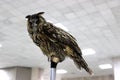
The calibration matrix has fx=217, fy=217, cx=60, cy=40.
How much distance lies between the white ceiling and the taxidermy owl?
4445mm

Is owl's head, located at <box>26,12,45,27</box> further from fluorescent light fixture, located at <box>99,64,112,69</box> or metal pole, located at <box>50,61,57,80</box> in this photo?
fluorescent light fixture, located at <box>99,64,112,69</box>

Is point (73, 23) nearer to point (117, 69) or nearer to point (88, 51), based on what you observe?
point (88, 51)

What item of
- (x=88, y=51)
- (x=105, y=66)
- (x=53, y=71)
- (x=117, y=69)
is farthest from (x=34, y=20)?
(x=105, y=66)

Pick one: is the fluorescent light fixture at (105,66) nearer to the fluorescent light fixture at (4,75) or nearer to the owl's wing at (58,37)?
the fluorescent light fixture at (4,75)

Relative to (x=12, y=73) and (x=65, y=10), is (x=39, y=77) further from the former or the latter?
(x=65, y=10)

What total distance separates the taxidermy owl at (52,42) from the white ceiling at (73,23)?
175 inches

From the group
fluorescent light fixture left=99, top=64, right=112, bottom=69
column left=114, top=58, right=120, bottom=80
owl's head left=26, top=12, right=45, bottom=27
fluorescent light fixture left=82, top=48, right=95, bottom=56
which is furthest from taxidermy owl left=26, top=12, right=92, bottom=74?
fluorescent light fixture left=99, top=64, right=112, bottom=69

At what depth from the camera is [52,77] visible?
1.14m

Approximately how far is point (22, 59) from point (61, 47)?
10.3 m

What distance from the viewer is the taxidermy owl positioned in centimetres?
124

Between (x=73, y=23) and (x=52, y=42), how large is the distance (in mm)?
5686

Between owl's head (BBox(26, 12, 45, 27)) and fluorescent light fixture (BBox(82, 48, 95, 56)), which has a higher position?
fluorescent light fixture (BBox(82, 48, 95, 56))

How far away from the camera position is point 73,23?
6.91m

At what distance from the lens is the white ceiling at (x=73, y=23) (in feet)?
19.1
